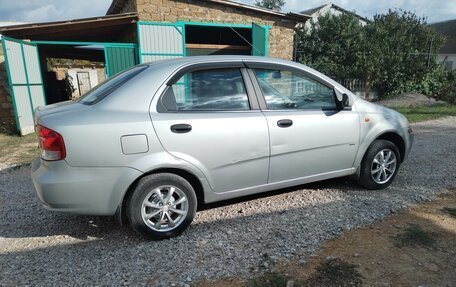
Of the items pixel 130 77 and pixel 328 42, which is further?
pixel 328 42

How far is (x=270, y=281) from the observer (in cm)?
248

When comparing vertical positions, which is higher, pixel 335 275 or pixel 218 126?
pixel 218 126

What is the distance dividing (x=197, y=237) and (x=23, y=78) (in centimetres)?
794

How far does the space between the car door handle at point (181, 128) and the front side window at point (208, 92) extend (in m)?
0.18

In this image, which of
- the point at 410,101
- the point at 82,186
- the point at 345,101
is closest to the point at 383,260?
the point at 345,101

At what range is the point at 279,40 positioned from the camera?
11516 mm

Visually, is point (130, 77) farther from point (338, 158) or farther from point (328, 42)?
point (328, 42)

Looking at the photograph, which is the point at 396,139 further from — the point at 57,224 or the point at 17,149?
the point at 17,149

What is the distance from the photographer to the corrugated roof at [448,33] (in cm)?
3188

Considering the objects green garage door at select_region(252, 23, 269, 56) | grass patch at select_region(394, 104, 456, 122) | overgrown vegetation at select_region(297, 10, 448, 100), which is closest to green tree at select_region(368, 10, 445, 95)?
overgrown vegetation at select_region(297, 10, 448, 100)

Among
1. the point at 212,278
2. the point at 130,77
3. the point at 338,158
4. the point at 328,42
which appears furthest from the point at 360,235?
the point at 328,42

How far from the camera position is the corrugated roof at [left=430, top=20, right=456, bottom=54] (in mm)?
31880

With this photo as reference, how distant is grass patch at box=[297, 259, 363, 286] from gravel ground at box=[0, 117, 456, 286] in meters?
0.20

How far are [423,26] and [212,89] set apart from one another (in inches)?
696
